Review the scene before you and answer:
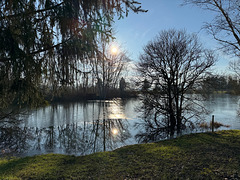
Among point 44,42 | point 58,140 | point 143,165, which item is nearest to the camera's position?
point 44,42

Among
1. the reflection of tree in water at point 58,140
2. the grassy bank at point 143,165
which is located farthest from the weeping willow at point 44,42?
the reflection of tree in water at point 58,140

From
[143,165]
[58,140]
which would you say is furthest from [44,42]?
[58,140]

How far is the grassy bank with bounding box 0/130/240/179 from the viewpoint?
15.7ft

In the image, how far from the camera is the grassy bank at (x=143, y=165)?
4797 mm

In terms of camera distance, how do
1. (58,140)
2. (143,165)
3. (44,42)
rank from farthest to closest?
(58,140) < (143,165) < (44,42)

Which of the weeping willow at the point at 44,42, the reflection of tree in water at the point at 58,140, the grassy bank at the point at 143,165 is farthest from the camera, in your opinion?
the reflection of tree in water at the point at 58,140

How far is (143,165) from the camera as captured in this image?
5.53m

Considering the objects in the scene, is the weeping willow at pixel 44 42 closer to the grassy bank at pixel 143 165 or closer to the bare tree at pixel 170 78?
the grassy bank at pixel 143 165

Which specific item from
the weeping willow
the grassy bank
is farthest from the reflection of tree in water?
the weeping willow

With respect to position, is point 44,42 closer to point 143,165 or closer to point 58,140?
point 143,165

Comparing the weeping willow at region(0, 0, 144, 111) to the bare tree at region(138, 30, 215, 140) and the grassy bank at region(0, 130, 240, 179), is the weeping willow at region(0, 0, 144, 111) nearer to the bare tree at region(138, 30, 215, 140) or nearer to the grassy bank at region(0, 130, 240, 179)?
the grassy bank at region(0, 130, 240, 179)

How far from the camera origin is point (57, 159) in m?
6.66

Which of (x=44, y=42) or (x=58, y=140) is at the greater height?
(x=44, y=42)

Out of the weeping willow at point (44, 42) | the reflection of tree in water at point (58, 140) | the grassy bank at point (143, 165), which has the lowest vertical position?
the reflection of tree in water at point (58, 140)
